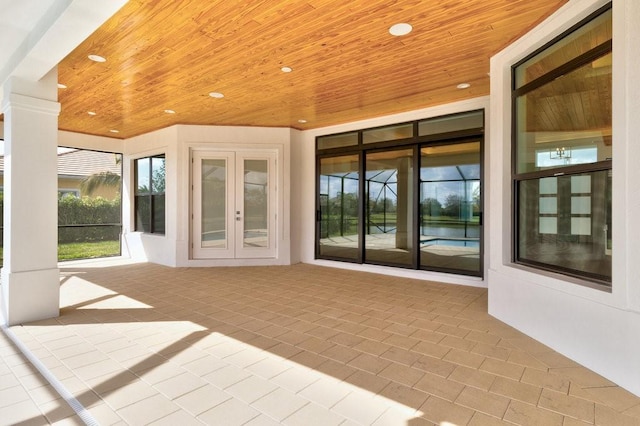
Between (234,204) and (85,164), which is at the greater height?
(85,164)

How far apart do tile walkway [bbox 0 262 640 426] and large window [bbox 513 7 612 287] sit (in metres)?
0.87

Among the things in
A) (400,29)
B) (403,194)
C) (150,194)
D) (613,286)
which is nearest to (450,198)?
(403,194)

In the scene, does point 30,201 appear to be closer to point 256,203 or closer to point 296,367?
point 296,367

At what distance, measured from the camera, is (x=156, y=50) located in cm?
368

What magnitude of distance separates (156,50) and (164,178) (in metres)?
4.24

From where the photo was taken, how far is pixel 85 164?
32.5 feet

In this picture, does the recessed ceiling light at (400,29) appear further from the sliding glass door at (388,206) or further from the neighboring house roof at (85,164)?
the neighboring house roof at (85,164)

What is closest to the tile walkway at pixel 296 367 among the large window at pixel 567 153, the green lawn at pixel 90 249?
the large window at pixel 567 153

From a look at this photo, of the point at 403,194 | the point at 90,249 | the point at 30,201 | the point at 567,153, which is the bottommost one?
the point at 90,249

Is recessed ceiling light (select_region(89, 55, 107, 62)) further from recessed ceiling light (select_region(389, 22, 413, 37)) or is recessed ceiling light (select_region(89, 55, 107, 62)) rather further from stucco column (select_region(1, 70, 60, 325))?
recessed ceiling light (select_region(389, 22, 413, 37))

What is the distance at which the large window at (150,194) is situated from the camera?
24.9 ft

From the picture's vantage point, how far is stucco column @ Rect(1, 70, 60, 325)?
11.6ft

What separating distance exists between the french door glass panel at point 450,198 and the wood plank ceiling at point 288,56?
1248 millimetres

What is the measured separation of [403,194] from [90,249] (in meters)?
7.74
